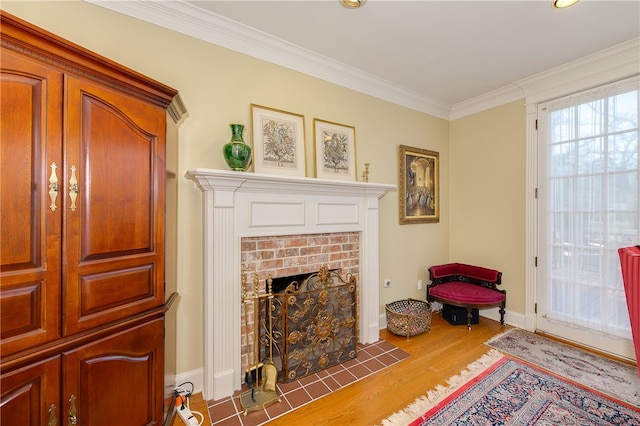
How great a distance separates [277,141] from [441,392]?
236 centimetres

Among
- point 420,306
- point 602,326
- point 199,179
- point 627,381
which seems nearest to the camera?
point 199,179

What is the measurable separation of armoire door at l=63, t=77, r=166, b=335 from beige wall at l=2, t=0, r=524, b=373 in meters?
0.52

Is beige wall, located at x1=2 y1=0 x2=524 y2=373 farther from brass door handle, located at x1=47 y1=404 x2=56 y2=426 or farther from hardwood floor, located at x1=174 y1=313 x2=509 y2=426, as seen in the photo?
brass door handle, located at x1=47 y1=404 x2=56 y2=426

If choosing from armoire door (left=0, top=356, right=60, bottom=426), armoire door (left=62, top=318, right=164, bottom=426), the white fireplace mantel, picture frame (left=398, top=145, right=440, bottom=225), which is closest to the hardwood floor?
the white fireplace mantel

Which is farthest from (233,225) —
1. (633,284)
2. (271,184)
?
(633,284)

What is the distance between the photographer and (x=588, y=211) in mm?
2547

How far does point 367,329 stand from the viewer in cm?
262

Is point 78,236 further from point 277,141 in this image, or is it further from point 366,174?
point 366,174

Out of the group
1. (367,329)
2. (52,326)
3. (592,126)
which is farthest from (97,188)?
(592,126)

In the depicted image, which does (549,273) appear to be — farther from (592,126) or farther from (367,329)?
(367,329)

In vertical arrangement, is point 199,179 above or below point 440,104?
below

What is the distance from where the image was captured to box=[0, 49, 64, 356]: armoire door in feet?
3.12

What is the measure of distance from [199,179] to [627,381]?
3.60m

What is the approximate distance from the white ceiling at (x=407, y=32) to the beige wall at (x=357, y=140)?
0.15m
